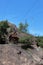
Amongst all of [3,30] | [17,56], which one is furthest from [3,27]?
[17,56]

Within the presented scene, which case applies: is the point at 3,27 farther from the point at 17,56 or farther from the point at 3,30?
the point at 17,56

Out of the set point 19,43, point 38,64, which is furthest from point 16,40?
point 38,64

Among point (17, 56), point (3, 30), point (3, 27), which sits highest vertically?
point (3, 27)

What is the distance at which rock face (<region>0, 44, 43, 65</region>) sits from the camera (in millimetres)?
21141

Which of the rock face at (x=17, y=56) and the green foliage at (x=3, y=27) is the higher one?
the green foliage at (x=3, y=27)

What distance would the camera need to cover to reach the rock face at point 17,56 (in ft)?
69.4

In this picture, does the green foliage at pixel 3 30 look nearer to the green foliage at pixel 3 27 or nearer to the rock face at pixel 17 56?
the green foliage at pixel 3 27

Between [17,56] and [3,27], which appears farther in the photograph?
[3,27]

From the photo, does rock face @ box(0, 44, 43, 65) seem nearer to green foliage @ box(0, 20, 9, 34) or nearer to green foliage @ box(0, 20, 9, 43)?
green foliage @ box(0, 20, 9, 43)

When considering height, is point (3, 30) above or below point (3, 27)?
below

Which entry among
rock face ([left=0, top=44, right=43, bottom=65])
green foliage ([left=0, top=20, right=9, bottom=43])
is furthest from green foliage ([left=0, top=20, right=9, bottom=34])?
rock face ([left=0, top=44, right=43, bottom=65])

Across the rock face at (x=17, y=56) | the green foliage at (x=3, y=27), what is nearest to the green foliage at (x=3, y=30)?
the green foliage at (x=3, y=27)

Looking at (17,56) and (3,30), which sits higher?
(3,30)

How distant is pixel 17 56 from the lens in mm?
22250
